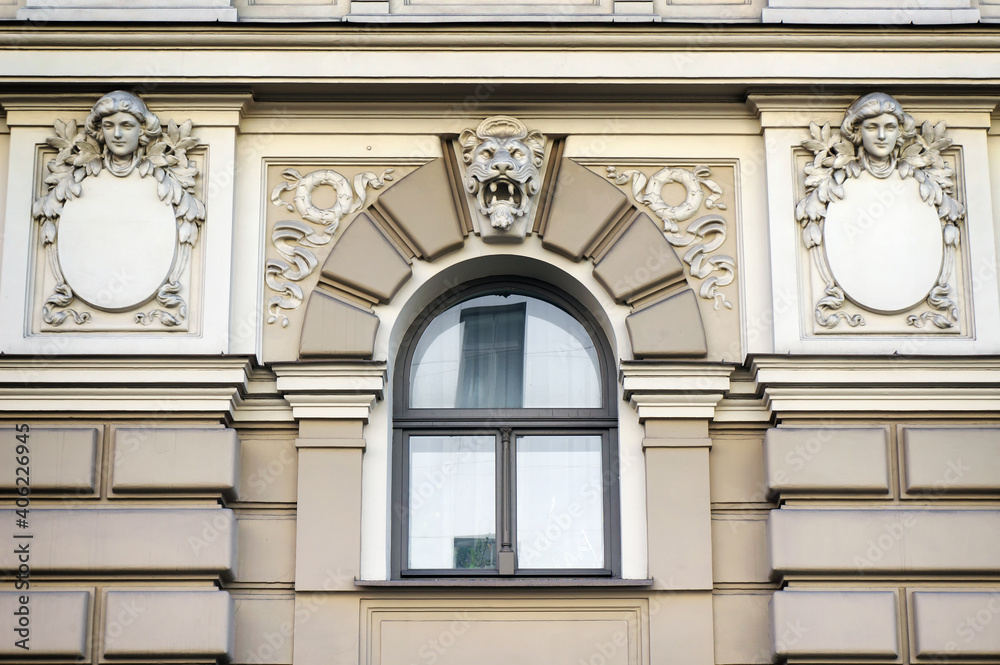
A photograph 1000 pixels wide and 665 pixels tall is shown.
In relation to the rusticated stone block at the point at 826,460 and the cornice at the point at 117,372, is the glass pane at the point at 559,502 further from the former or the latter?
the cornice at the point at 117,372

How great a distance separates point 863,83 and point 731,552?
3.38 meters

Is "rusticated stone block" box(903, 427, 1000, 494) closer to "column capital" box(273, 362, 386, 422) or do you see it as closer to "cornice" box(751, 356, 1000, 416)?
"cornice" box(751, 356, 1000, 416)

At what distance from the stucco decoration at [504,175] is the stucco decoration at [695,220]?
60 cm

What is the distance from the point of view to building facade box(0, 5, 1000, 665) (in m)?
9.88

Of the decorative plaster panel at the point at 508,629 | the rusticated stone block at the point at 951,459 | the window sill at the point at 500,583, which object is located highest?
the rusticated stone block at the point at 951,459

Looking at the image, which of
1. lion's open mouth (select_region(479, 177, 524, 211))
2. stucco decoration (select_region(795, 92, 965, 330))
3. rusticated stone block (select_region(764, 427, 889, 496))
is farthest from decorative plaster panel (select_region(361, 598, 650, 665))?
lion's open mouth (select_region(479, 177, 524, 211))

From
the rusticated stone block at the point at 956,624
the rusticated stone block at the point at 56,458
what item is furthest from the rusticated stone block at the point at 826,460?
the rusticated stone block at the point at 56,458

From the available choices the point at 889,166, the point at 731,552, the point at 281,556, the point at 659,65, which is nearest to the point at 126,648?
the point at 281,556

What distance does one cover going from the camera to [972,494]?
394 inches

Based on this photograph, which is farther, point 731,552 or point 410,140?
point 410,140

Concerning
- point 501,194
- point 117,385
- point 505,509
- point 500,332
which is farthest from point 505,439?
point 117,385

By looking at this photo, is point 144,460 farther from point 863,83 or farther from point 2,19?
point 863,83

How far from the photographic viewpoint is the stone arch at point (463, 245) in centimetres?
1052

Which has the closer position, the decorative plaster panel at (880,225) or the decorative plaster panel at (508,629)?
the decorative plaster panel at (508,629)
